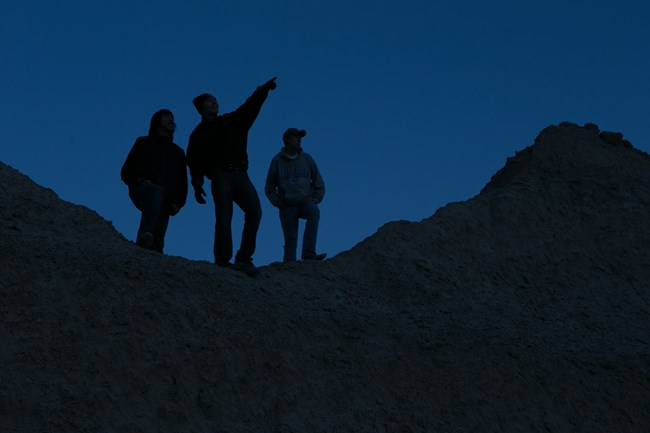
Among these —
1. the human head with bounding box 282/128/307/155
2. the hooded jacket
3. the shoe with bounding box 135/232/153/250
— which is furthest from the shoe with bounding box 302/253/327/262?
the shoe with bounding box 135/232/153/250

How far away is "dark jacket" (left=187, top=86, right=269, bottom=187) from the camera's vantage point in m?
8.49

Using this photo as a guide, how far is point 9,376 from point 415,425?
3064 millimetres

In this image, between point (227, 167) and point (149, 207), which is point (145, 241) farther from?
point (227, 167)

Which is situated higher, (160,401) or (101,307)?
(101,307)

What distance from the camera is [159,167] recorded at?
8539mm

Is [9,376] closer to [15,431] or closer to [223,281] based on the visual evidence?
[15,431]

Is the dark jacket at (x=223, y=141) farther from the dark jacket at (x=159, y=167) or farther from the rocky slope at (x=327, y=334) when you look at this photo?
the rocky slope at (x=327, y=334)

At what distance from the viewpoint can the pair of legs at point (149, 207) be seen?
823 cm

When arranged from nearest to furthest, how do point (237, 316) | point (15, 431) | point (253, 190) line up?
point (15, 431) → point (237, 316) → point (253, 190)

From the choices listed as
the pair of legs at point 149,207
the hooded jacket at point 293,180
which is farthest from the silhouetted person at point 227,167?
the hooded jacket at point 293,180

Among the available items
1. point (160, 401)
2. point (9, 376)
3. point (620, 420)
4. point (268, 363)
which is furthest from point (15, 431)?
point (620, 420)

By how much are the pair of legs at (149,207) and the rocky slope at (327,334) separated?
0.33 meters

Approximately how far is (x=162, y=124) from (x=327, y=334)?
2742 mm

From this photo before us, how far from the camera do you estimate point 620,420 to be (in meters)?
7.66
